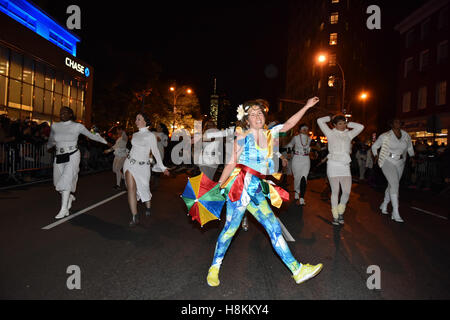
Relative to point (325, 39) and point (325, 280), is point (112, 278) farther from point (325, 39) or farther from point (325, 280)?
point (325, 39)

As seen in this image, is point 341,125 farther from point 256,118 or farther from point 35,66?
point 35,66

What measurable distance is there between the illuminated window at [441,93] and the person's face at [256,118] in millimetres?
29073

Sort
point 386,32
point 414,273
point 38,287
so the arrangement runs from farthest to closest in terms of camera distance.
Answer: point 386,32 < point 414,273 < point 38,287

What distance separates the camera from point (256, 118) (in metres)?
3.62

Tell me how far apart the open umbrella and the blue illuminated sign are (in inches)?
798

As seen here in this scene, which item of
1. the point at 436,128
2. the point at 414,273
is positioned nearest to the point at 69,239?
the point at 414,273

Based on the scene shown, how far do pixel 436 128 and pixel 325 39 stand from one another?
43.9 metres

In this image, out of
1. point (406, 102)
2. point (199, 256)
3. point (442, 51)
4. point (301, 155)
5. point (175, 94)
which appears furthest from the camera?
point (175, 94)

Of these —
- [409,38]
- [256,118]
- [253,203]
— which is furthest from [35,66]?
[409,38]

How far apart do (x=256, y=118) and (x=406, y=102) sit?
3412 cm

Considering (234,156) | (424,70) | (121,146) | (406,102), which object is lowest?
(234,156)

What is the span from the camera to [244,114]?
3.81m

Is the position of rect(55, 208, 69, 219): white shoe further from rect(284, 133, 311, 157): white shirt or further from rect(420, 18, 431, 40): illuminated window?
rect(420, 18, 431, 40): illuminated window

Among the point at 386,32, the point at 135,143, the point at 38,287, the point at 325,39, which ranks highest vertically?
the point at 325,39
